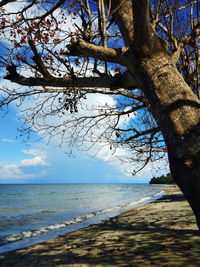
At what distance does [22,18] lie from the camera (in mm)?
5031

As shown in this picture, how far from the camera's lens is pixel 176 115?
8.22 ft

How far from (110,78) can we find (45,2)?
255 centimetres

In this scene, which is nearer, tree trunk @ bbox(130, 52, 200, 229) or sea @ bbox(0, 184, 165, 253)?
tree trunk @ bbox(130, 52, 200, 229)

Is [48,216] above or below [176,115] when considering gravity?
below

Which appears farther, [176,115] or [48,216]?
[48,216]

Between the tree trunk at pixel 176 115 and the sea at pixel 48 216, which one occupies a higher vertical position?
the tree trunk at pixel 176 115

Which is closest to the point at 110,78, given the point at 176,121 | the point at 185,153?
the point at 176,121

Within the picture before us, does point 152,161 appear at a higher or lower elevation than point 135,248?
higher

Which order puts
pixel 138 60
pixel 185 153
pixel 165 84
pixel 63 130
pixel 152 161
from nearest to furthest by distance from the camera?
pixel 185 153
pixel 165 84
pixel 138 60
pixel 63 130
pixel 152 161

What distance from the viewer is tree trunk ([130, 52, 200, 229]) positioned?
2285 millimetres

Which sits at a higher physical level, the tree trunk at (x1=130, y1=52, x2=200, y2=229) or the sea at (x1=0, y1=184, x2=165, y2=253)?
the tree trunk at (x1=130, y1=52, x2=200, y2=229)

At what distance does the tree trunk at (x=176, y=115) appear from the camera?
7.50ft

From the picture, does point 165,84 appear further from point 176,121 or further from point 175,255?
point 175,255

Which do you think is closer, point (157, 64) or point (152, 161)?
point (157, 64)
